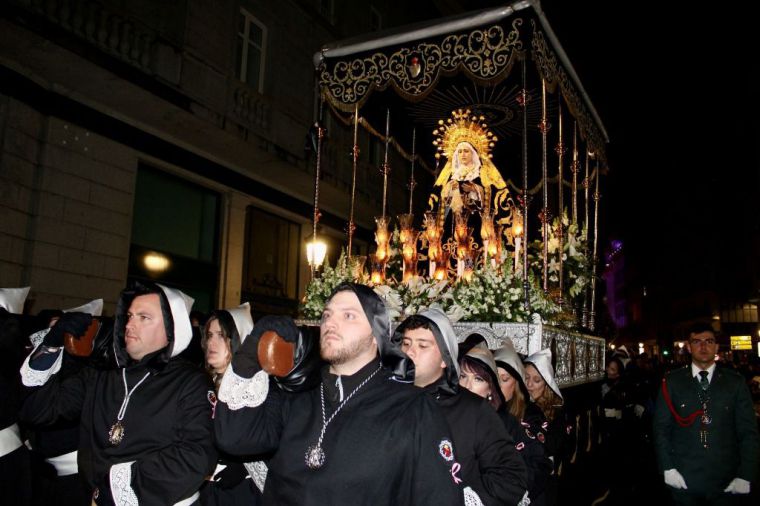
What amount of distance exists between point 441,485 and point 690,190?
59.3m

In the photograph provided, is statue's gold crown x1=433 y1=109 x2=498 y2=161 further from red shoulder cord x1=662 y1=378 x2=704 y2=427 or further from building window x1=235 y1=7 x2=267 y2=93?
building window x1=235 y1=7 x2=267 y2=93

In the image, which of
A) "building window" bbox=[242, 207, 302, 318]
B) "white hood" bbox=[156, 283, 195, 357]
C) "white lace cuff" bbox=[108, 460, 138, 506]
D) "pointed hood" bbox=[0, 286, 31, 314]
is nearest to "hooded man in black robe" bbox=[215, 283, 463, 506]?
"white lace cuff" bbox=[108, 460, 138, 506]

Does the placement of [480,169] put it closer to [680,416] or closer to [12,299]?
[680,416]

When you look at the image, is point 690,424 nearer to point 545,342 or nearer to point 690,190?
point 545,342

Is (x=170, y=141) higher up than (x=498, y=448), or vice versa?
(x=170, y=141)

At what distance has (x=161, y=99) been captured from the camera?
1131cm

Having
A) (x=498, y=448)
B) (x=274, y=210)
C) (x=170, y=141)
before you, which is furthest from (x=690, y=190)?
(x=498, y=448)

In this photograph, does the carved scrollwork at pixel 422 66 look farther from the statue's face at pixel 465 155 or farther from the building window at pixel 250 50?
the building window at pixel 250 50

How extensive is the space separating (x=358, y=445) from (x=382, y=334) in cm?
51

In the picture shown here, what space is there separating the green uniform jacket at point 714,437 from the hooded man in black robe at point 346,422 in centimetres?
416

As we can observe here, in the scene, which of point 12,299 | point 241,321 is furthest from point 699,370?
point 12,299

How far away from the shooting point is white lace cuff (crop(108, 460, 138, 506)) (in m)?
3.02

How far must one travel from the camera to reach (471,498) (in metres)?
3.01

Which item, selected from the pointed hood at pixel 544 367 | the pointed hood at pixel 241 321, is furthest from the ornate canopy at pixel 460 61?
the pointed hood at pixel 241 321
